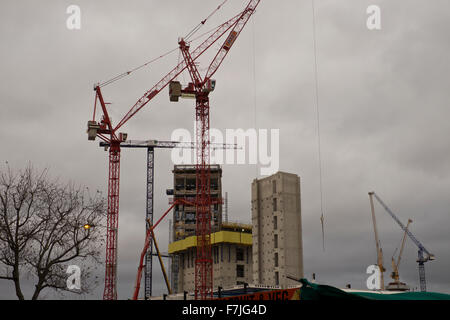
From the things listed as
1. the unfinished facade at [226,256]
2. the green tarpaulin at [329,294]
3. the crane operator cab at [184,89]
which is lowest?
the green tarpaulin at [329,294]

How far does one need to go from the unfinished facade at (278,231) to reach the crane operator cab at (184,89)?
34079 millimetres

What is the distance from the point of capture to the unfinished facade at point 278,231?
431 ft

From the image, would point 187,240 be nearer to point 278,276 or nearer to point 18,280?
point 278,276

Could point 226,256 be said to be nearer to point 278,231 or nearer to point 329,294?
point 278,231

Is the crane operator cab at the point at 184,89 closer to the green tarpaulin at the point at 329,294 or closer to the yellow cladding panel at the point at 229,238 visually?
the yellow cladding panel at the point at 229,238

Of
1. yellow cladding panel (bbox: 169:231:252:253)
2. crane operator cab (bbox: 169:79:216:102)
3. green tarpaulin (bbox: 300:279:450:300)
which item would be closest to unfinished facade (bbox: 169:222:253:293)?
yellow cladding panel (bbox: 169:231:252:253)

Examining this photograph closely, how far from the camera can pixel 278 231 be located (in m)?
134

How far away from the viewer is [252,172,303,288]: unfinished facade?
431ft

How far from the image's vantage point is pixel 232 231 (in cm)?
18375

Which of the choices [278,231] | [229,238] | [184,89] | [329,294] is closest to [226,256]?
[229,238]

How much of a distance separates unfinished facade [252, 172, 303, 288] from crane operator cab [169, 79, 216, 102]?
112 ft

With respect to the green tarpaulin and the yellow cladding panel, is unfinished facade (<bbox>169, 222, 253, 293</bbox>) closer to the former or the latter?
the yellow cladding panel

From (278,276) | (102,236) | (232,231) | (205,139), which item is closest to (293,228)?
(278,276)

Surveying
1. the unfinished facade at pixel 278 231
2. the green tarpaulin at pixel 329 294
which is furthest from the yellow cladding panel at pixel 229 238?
the green tarpaulin at pixel 329 294
